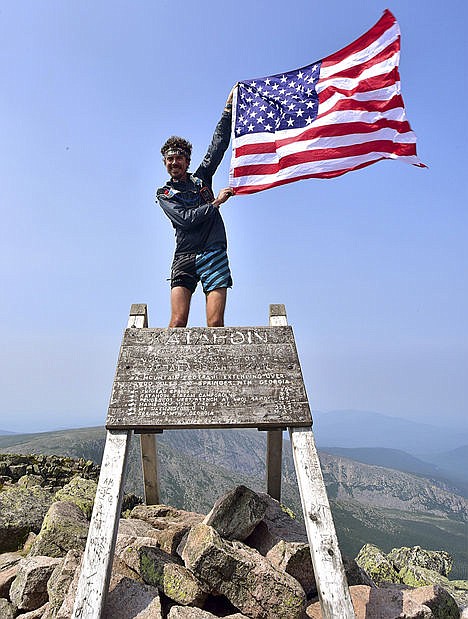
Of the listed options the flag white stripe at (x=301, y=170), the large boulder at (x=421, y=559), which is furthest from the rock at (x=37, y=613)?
the large boulder at (x=421, y=559)

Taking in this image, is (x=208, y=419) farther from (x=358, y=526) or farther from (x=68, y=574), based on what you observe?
(x=358, y=526)

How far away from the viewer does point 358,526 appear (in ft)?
519

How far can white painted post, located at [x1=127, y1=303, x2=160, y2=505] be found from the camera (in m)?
A: 6.59

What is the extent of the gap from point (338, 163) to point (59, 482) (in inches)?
635

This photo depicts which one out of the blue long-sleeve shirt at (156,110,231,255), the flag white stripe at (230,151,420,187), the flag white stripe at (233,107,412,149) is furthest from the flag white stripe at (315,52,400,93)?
the blue long-sleeve shirt at (156,110,231,255)

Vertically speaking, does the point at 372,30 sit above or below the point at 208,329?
above

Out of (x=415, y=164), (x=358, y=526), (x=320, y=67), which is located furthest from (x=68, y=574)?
(x=358, y=526)

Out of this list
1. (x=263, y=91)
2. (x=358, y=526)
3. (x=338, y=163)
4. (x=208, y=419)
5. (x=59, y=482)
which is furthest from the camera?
(x=358, y=526)

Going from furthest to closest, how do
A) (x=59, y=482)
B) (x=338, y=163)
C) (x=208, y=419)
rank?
1. (x=59, y=482)
2. (x=338, y=163)
3. (x=208, y=419)

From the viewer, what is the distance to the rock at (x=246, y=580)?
496 cm

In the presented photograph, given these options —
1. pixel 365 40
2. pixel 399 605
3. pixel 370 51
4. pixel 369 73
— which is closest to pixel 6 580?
pixel 399 605

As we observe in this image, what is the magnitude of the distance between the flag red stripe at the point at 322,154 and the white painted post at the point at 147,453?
306 centimetres

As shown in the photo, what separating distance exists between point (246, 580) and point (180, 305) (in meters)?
4.38

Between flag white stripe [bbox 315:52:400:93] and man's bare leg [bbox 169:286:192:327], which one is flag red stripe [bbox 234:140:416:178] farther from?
man's bare leg [bbox 169:286:192:327]
